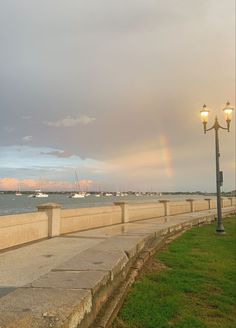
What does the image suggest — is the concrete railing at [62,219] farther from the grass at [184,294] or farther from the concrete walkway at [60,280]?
the grass at [184,294]

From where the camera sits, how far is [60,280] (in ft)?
18.6

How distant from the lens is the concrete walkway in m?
4.03

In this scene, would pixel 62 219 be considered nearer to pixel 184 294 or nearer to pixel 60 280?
pixel 184 294

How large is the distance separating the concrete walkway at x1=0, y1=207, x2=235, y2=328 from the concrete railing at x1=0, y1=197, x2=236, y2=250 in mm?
566

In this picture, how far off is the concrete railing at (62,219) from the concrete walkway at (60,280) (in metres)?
0.57

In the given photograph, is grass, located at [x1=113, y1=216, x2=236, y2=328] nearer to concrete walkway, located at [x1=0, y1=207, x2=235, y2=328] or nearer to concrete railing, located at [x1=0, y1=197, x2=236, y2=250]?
concrete walkway, located at [x1=0, y1=207, x2=235, y2=328]

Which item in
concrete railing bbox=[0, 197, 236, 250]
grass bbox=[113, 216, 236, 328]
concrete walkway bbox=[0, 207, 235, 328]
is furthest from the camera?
concrete railing bbox=[0, 197, 236, 250]

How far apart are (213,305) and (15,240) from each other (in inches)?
251

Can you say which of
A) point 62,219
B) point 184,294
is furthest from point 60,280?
point 62,219

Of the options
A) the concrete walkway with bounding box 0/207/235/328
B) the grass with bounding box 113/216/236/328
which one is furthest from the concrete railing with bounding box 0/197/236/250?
the grass with bounding box 113/216/236/328

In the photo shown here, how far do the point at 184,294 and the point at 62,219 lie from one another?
812 cm

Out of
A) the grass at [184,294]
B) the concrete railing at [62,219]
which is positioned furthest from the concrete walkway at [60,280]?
the concrete railing at [62,219]

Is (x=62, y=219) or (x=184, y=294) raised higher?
(x=62, y=219)

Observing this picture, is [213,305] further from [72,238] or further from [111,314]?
[72,238]
